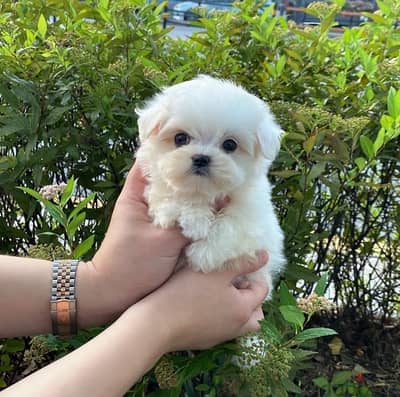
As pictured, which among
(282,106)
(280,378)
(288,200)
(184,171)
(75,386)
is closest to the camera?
(75,386)

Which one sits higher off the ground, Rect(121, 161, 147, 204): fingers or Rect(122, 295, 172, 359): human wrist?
Rect(121, 161, 147, 204): fingers

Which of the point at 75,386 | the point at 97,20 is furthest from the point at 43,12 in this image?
the point at 75,386

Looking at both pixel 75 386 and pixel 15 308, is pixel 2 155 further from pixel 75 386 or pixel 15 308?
pixel 75 386

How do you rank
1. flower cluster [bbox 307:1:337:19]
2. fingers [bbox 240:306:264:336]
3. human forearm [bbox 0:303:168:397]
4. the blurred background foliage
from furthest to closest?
flower cluster [bbox 307:1:337:19], the blurred background foliage, fingers [bbox 240:306:264:336], human forearm [bbox 0:303:168:397]

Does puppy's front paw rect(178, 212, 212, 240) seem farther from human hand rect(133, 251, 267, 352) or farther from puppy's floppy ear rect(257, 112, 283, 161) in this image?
puppy's floppy ear rect(257, 112, 283, 161)

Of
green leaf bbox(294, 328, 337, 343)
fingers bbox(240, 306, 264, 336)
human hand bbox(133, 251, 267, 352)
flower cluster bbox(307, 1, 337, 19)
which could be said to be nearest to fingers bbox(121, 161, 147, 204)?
human hand bbox(133, 251, 267, 352)

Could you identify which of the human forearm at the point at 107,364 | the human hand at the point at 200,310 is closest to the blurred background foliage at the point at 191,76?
the human hand at the point at 200,310

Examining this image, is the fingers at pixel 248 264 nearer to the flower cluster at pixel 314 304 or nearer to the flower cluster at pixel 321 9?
the flower cluster at pixel 314 304
